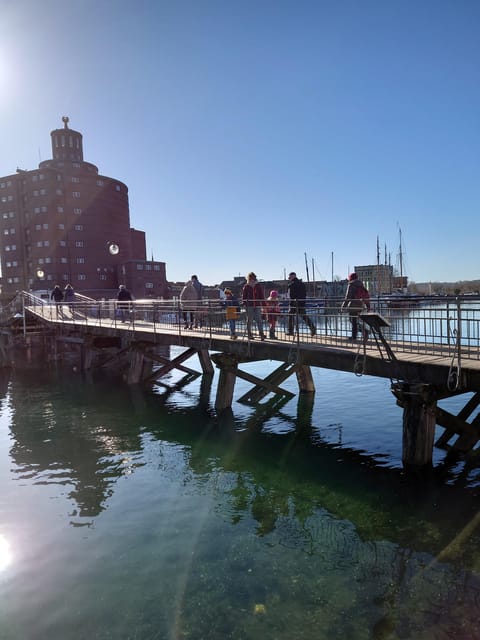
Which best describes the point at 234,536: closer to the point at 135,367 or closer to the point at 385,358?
the point at 385,358

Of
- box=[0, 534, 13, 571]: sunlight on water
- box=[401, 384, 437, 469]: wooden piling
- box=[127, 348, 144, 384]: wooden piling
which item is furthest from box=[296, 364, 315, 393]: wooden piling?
box=[0, 534, 13, 571]: sunlight on water

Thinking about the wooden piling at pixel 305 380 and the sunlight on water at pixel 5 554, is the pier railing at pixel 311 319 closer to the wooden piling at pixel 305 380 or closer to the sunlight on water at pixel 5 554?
the wooden piling at pixel 305 380

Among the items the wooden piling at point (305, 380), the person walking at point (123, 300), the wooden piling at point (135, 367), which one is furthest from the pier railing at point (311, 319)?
the wooden piling at point (305, 380)

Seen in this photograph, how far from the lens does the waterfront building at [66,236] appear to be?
73062 mm

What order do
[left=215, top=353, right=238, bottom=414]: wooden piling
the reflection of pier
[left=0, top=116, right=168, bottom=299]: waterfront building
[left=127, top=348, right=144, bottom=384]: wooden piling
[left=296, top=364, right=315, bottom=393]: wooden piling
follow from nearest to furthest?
the reflection of pier → [left=215, top=353, right=238, bottom=414]: wooden piling → [left=296, top=364, right=315, bottom=393]: wooden piling → [left=127, top=348, right=144, bottom=384]: wooden piling → [left=0, top=116, right=168, bottom=299]: waterfront building

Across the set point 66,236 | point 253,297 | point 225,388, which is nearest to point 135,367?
point 225,388

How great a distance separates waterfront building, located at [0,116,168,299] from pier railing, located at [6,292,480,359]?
3817cm

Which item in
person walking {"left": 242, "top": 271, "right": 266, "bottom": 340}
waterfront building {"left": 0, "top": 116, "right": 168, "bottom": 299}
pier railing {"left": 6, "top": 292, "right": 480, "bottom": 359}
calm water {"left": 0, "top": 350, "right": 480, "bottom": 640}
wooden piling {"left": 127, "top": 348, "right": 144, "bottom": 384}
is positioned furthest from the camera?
waterfront building {"left": 0, "top": 116, "right": 168, "bottom": 299}

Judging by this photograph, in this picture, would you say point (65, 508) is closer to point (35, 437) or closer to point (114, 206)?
point (35, 437)

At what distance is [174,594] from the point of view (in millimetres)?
5844

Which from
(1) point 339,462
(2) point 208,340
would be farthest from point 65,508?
(2) point 208,340

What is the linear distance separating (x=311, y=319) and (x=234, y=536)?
29.9 ft

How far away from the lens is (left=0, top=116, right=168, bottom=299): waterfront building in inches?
2876

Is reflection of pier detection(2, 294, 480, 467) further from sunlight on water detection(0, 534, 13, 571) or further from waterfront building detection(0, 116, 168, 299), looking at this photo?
waterfront building detection(0, 116, 168, 299)
